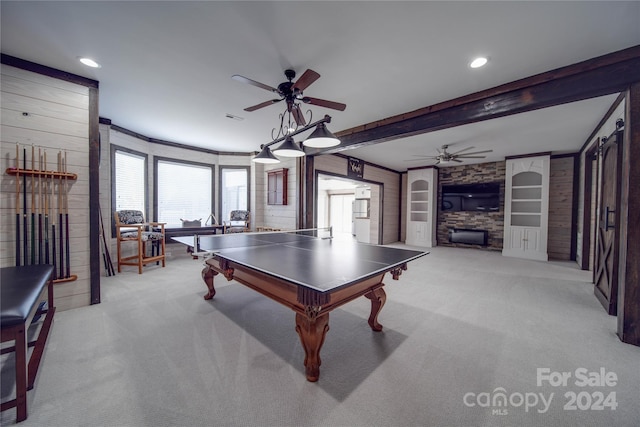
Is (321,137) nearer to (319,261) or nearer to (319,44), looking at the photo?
(319,44)

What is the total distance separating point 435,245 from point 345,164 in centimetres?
438

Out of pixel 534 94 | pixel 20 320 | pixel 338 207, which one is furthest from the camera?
pixel 338 207

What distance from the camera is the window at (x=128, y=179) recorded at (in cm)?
455

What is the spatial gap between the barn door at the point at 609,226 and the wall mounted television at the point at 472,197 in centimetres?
368

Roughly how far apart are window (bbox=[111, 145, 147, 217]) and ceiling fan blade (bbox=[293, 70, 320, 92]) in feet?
14.4

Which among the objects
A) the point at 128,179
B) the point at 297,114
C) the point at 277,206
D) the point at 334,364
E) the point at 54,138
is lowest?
the point at 334,364

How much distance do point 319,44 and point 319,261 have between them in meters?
1.96

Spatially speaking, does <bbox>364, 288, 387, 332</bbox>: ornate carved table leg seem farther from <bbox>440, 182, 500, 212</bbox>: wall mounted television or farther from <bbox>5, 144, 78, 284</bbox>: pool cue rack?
<bbox>440, 182, 500, 212</bbox>: wall mounted television

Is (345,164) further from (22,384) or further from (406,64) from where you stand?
(22,384)

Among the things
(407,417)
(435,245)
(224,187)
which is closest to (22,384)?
(407,417)

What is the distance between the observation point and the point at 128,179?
4.89 metres

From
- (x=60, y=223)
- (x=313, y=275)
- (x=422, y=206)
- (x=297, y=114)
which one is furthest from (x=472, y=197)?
(x=60, y=223)

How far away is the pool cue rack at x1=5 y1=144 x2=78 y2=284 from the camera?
8.13ft

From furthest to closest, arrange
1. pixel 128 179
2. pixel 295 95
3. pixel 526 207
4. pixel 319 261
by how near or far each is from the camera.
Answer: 1. pixel 526 207
2. pixel 128 179
3. pixel 295 95
4. pixel 319 261
